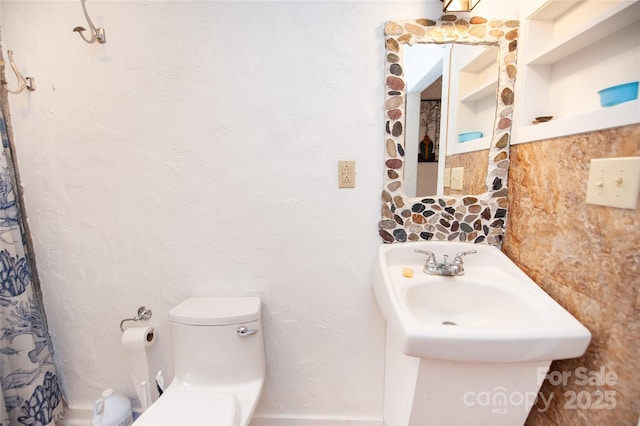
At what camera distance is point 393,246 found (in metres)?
1.07

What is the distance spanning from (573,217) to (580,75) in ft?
1.44

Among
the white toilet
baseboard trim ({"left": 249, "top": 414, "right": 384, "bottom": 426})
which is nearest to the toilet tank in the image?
the white toilet

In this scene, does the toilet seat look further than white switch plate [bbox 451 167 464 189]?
No

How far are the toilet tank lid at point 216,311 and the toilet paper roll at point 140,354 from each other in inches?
8.3

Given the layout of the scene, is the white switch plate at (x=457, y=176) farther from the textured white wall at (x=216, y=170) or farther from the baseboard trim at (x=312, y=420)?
the baseboard trim at (x=312, y=420)

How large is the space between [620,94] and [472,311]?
74 centimetres

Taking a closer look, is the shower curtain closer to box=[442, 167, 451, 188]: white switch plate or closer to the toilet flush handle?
the toilet flush handle

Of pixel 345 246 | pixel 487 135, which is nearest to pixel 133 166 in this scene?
pixel 345 246

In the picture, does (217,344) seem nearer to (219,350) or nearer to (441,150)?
(219,350)

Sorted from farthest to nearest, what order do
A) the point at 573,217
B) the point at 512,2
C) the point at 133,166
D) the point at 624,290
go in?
the point at 133,166 → the point at 512,2 → the point at 573,217 → the point at 624,290

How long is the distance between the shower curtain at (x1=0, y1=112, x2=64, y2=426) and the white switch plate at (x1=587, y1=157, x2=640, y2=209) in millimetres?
1971

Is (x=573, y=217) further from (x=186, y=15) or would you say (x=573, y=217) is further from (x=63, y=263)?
(x=63, y=263)

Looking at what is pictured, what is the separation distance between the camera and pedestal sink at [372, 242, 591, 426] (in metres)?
0.65

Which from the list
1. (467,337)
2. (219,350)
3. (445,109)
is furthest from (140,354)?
(445,109)
